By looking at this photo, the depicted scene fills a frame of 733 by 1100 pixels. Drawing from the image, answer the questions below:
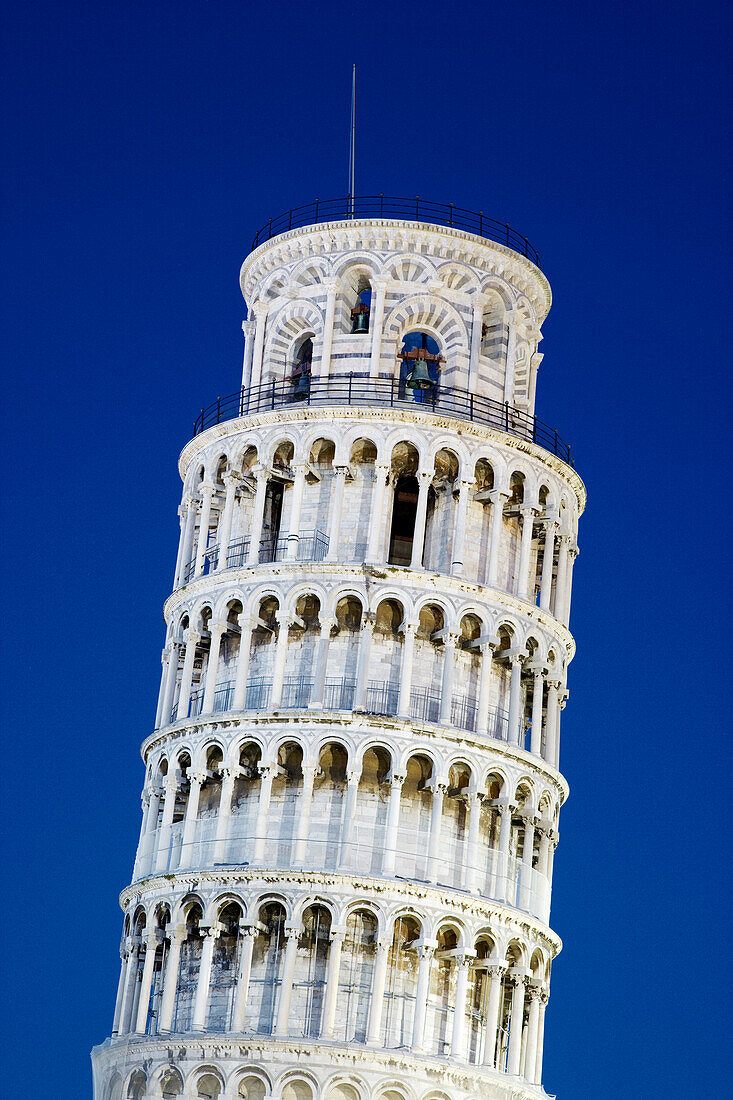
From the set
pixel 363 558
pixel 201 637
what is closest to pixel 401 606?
pixel 363 558

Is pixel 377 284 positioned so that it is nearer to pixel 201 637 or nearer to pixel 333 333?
pixel 333 333

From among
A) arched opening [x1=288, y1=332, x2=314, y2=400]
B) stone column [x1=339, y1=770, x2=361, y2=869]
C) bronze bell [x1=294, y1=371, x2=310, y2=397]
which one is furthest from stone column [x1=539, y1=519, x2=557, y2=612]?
stone column [x1=339, y1=770, x2=361, y2=869]

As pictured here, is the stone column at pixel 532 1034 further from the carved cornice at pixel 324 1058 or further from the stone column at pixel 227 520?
the stone column at pixel 227 520

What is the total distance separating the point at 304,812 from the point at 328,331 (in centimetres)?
1627

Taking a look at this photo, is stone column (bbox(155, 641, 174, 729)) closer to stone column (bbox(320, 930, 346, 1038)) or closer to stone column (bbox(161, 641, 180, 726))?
stone column (bbox(161, 641, 180, 726))

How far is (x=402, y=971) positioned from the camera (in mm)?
57938

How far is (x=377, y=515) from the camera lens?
2429 inches

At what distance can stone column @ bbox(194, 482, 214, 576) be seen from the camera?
6412cm

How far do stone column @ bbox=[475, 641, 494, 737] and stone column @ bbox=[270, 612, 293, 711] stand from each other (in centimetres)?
597

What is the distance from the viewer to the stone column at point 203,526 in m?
64.1

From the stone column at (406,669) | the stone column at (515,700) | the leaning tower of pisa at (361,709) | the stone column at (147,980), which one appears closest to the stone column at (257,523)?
the leaning tower of pisa at (361,709)

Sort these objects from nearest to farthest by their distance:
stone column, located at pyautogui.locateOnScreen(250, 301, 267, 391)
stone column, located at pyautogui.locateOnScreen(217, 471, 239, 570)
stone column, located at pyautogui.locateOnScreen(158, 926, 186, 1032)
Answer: stone column, located at pyautogui.locateOnScreen(158, 926, 186, 1032), stone column, located at pyautogui.locateOnScreen(217, 471, 239, 570), stone column, located at pyautogui.locateOnScreen(250, 301, 267, 391)

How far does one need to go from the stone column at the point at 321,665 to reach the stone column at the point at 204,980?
23.7 feet

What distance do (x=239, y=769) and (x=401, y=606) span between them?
6984mm
